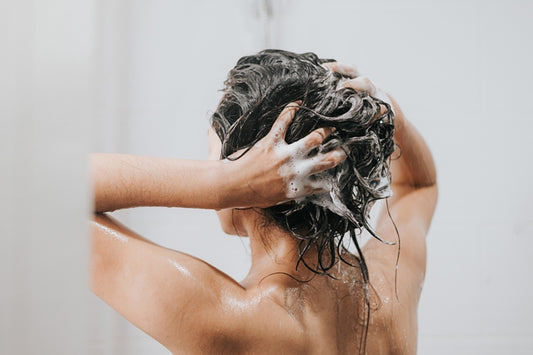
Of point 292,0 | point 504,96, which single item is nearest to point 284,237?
point 292,0

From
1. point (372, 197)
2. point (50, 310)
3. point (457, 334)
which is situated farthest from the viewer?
point (457, 334)

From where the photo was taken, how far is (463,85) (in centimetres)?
110

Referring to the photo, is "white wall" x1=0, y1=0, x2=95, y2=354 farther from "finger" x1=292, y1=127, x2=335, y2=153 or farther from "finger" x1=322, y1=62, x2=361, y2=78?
"finger" x1=322, y1=62, x2=361, y2=78

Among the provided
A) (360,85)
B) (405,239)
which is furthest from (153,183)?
(405,239)

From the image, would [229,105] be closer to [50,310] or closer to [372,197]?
[372,197]

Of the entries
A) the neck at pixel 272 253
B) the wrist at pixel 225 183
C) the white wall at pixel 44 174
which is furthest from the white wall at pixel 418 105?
the white wall at pixel 44 174

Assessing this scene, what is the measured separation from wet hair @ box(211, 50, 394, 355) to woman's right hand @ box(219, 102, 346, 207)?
2 centimetres

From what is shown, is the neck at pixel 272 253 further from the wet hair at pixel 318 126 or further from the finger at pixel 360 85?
the finger at pixel 360 85

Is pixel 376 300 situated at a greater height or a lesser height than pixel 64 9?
lesser

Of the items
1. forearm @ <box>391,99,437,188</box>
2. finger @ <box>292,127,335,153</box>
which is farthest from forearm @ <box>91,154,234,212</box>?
forearm @ <box>391,99,437,188</box>

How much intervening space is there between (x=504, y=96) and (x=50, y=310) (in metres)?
1.03

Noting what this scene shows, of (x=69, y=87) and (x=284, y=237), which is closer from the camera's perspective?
(x=69, y=87)

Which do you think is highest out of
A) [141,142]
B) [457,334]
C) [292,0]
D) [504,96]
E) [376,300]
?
[292,0]

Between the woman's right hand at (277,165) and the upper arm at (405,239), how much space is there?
236 mm
